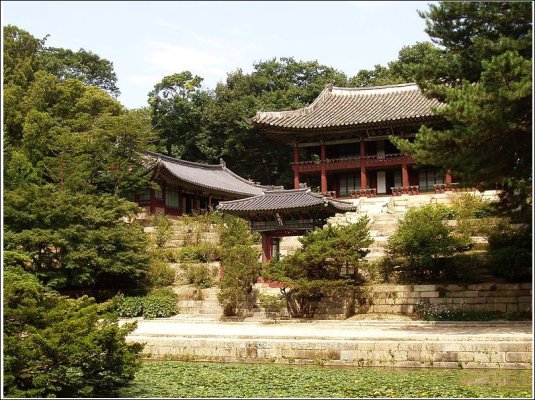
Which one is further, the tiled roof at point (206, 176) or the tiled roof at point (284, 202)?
the tiled roof at point (206, 176)

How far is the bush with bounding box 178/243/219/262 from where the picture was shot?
29797 mm

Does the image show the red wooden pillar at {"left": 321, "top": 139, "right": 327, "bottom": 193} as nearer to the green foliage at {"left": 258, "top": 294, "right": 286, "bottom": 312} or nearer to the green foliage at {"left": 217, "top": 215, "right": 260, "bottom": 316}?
the green foliage at {"left": 217, "top": 215, "right": 260, "bottom": 316}

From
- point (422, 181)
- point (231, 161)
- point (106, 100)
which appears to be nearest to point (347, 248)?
point (422, 181)

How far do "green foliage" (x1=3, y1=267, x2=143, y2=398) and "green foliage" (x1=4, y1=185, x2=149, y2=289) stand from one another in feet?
38.0

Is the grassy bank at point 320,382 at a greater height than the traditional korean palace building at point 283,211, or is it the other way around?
the traditional korean palace building at point 283,211

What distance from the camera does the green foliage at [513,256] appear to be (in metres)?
21.4

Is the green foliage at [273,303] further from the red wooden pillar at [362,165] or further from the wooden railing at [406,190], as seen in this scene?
the red wooden pillar at [362,165]

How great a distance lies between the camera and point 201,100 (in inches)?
2345

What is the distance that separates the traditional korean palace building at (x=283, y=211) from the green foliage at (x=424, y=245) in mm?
3020

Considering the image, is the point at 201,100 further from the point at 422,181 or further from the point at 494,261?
the point at 494,261

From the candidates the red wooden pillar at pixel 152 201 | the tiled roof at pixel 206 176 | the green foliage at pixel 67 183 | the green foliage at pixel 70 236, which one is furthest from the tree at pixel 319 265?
the red wooden pillar at pixel 152 201

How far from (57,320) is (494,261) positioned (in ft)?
48.9

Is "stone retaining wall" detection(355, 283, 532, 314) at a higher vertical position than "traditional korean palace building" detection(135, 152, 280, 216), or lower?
lower

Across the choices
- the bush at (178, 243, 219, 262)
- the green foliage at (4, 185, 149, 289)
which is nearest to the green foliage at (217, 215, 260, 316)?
the bush at (178, 243, 219, 262)
